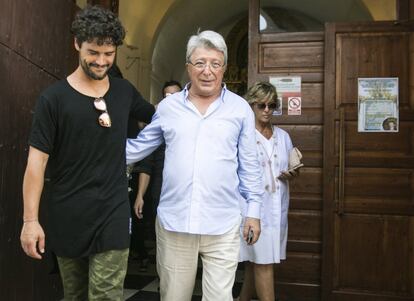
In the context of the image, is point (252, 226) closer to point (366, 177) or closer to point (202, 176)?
point (202, 176)

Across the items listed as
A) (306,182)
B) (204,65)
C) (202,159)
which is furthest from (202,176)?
(306,182)

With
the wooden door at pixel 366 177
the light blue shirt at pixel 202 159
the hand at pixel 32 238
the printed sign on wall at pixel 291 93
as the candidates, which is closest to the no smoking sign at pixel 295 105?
the printed sign on wall at pixel 291 93

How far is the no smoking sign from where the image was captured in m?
3.86

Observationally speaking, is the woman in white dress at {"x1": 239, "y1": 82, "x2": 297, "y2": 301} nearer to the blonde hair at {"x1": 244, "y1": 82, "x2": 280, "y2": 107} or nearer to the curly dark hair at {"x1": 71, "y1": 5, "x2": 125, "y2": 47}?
the blonde hair at {"x1": 244, "y1": 82, "x2": 280, "y2": 107}

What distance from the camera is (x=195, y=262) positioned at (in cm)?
203

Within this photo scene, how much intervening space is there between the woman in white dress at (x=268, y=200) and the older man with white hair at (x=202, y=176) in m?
0.82

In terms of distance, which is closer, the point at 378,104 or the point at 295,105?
the point at 378,104

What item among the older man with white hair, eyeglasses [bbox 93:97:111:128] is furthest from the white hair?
eyeglasses [bbox 93:97:111:128]

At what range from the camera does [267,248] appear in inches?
113

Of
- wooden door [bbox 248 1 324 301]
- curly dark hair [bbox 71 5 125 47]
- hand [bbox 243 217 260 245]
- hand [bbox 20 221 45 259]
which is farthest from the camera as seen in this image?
wooden door [bbox 248 1 324 301]

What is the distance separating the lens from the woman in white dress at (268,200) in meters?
2.87

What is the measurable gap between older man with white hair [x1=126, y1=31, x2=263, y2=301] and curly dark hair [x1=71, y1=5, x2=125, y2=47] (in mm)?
396

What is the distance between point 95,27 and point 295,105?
7.92 ft

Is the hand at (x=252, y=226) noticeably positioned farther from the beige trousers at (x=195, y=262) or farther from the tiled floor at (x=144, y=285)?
the tiled floor at (x=144, y=285)
